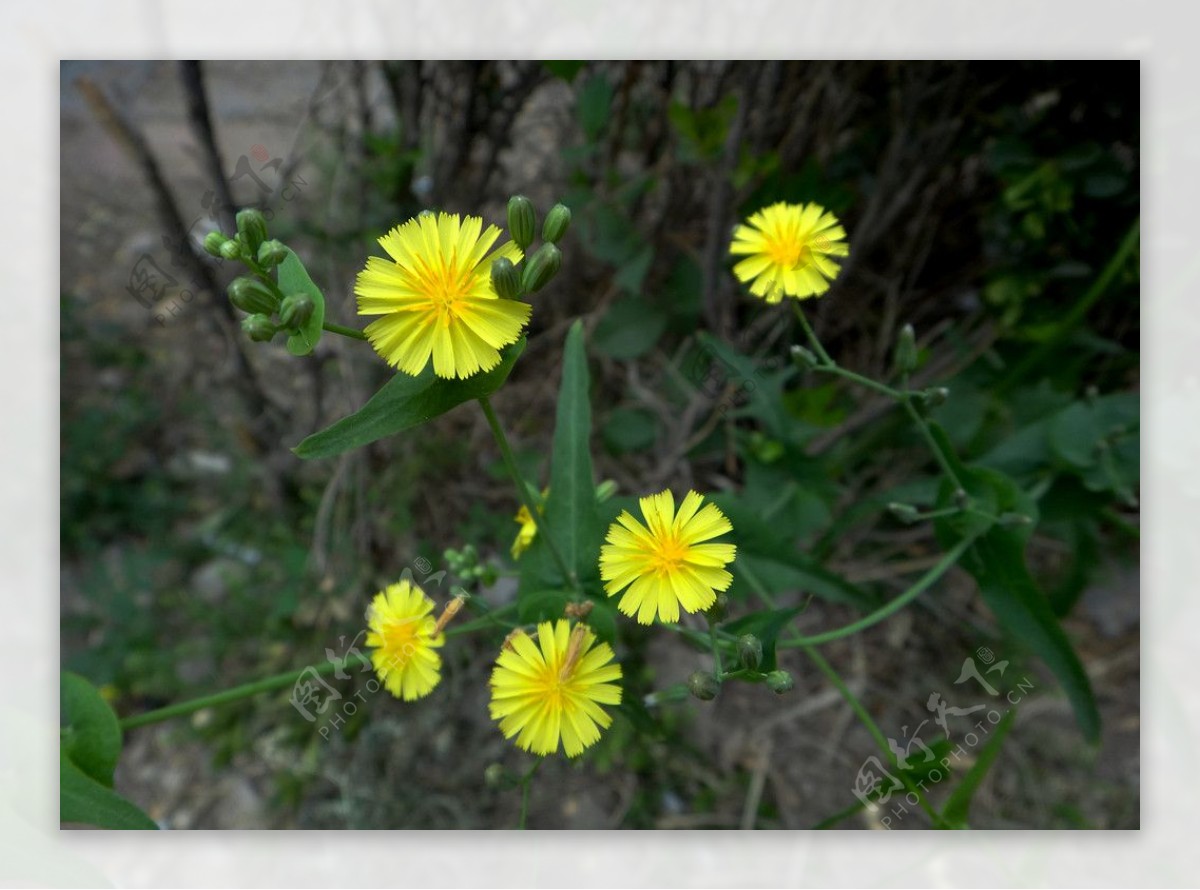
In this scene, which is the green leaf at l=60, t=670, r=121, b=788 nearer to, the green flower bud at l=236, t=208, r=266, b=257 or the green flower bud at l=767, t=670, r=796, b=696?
the green flower bud at l=236, t=208, r=266, b=257

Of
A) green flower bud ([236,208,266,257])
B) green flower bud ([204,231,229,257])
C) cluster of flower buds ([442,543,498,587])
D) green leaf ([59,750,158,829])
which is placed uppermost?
green flower bud ([204,231,229,257])

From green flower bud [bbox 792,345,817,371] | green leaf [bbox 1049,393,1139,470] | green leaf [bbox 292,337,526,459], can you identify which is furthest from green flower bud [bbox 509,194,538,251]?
green leaf [bbox 1049,393,1139,470]

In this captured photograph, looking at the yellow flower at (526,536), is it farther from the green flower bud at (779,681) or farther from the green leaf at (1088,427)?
the green leaf at (1088,427)

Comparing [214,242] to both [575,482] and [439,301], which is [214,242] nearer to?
[439,301]

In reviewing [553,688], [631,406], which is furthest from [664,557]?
[631,406]

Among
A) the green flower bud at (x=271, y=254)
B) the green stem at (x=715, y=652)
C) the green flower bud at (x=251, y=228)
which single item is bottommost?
the green stem at (x=715, y=652)

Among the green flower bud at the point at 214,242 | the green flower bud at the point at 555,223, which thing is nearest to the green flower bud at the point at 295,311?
the green flower bud at the point at 214,242

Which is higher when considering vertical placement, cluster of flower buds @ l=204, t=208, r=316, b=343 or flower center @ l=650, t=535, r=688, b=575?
cluster of flower buds @ l=204, t=208, r=316, b=343
